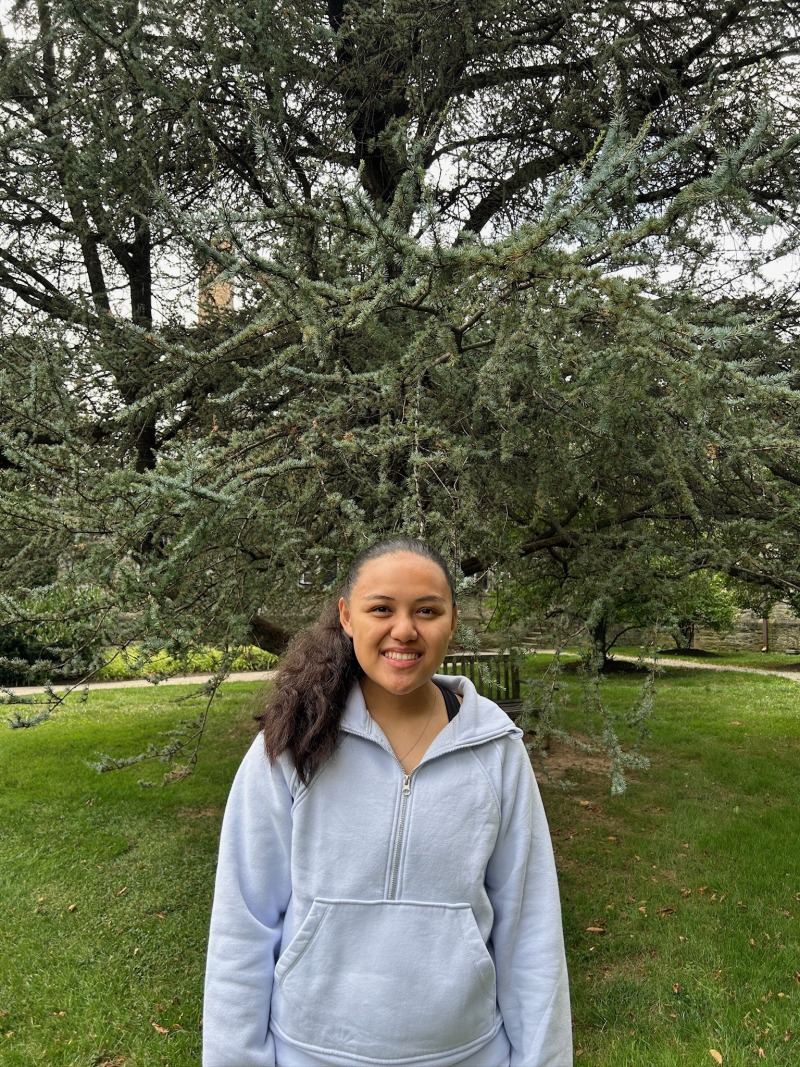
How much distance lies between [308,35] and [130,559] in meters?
3.06

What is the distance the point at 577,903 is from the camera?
482cm

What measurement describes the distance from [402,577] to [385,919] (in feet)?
2.07

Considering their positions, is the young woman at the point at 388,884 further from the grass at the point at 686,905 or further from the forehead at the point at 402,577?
the grass at the point at 686,905

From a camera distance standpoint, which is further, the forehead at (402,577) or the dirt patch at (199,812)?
the dirt patch at (199,812)

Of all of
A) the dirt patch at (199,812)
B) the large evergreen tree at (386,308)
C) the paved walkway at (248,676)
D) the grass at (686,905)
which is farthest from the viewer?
the paved walkway at (248,676)

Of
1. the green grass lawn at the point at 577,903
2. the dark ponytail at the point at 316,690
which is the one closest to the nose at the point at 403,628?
the dark ponytail at the point at 316,690

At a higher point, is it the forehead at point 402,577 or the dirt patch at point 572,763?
the forehead at point 402,577

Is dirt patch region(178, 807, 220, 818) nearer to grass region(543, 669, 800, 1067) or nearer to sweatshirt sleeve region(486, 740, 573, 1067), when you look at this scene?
grass region(543, 669, 800, 1067)

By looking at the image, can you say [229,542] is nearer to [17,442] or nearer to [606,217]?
[17,442]

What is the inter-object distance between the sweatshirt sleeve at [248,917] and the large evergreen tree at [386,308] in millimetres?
1196

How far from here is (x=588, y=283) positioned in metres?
2.46

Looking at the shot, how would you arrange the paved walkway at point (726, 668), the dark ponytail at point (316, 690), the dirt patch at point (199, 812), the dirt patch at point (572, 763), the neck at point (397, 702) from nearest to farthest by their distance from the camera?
the dark ponytail at point (316, 690)
the neck at point (397, 702)
the dirt patch at point (199, 812)
the dirt patch at point (572, 763)
the paved walkway at point (726, 668)

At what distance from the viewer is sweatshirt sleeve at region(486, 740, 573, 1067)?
1.50 meters

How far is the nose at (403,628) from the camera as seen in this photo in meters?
1.57
